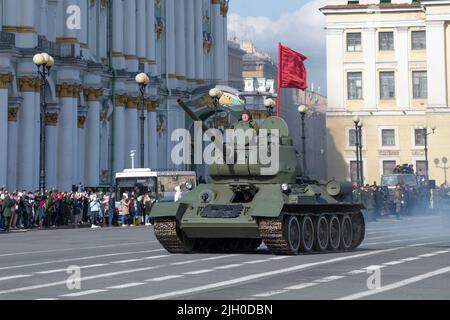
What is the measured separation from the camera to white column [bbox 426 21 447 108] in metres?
96.1

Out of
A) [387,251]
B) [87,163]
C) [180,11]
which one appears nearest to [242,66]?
[180,11]

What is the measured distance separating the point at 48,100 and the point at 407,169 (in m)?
27.0

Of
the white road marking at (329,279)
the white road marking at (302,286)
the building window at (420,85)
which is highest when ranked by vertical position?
the building window at (420,85)

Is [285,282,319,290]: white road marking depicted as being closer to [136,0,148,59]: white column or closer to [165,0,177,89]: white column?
[136,0,148,59]: white column

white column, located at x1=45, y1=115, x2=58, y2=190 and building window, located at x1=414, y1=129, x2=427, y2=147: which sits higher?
building window, located at x1=414, y1=129, x2=427, y2=147

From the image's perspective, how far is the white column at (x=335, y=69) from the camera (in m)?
100

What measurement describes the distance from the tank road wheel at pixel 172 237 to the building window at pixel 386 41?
7569 cm

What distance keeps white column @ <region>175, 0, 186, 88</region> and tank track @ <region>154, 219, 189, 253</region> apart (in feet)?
192

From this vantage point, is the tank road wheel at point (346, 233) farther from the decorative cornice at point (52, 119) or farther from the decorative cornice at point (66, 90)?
the decorative cornice at point (66, 90)

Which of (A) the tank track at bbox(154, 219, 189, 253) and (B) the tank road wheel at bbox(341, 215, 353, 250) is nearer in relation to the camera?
(A) the tank track at bbox(154, 219, 189, 253)

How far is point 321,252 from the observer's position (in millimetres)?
27016

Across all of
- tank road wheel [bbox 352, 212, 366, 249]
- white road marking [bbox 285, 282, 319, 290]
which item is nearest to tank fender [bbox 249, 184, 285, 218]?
tank road wheel [bbox 352, 212, 366, 249]

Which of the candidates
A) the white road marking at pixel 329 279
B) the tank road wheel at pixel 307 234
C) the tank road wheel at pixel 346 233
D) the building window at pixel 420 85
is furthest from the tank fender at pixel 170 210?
the building window at pixel 420 85

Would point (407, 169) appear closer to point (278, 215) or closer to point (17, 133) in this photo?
point (17, 133)
